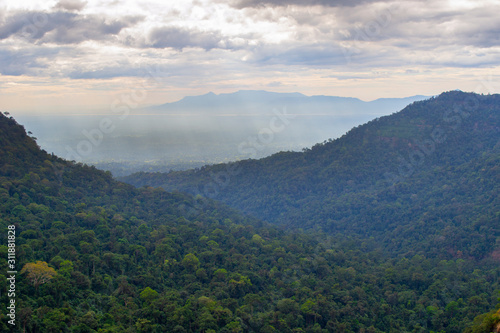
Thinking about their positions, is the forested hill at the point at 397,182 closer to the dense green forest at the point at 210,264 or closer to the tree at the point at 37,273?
the dense green forest at the point at 210,264

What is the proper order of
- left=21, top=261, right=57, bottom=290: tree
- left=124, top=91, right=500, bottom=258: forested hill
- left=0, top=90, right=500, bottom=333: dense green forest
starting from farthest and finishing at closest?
left=124, top=91, right=500, bottom=258: forested hill < left=0, top=90, right=500, bottom=333: dense green forest < left=21, top=261, right=57, bottom=290: tree

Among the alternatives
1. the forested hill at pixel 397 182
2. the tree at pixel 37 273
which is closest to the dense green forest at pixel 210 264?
the tree at pixel 37 273

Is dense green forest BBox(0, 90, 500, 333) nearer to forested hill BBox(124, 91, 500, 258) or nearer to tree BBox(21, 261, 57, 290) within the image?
tree BBox(21, 261, 57, 290)

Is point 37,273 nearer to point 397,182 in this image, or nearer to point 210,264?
point 210,264

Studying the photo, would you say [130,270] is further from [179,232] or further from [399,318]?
[399,318]

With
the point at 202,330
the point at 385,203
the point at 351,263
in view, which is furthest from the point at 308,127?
the point at 202,330

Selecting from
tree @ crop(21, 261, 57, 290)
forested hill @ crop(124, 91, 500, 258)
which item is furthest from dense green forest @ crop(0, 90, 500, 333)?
forested hill @ crop(124, 91, 500, 258)
